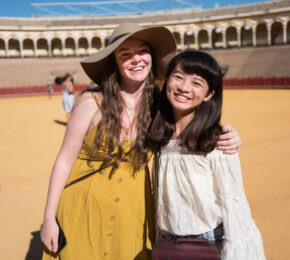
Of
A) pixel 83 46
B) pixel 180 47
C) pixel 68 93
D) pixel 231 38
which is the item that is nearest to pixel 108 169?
pixel 68 93

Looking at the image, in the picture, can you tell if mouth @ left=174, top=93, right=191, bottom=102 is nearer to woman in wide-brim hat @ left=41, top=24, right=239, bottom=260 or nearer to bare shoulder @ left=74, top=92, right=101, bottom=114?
woman in wide-brim hat @ left=41, top=24, right=239, bottom=260

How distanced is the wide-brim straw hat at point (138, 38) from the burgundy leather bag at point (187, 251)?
3.01 feet

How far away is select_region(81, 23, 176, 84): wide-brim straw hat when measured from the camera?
1581 mm

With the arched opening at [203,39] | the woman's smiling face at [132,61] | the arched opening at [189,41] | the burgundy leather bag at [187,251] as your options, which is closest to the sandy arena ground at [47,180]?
the burgundy leather bag at [187,251]

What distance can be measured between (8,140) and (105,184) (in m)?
7.36

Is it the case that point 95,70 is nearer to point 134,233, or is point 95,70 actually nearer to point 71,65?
point 134,233

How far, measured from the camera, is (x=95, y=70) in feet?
5.74

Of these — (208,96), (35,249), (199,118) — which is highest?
(208,96)

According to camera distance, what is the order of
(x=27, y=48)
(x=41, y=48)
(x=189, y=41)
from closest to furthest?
(x=189, y=41), (x=27, y=48), (x=41, y=48)

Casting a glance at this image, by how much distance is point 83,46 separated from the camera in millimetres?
42156

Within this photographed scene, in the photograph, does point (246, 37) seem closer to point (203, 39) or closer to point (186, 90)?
point (203, 39)

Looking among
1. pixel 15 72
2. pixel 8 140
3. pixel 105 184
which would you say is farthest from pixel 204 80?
pixel 15 72

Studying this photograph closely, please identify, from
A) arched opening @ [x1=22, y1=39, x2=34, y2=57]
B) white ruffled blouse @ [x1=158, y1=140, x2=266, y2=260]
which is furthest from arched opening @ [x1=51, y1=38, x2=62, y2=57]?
white ruffled blouse @ [x1=158, y1=140, x2=266, y2=260]

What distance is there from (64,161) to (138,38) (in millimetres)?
721
